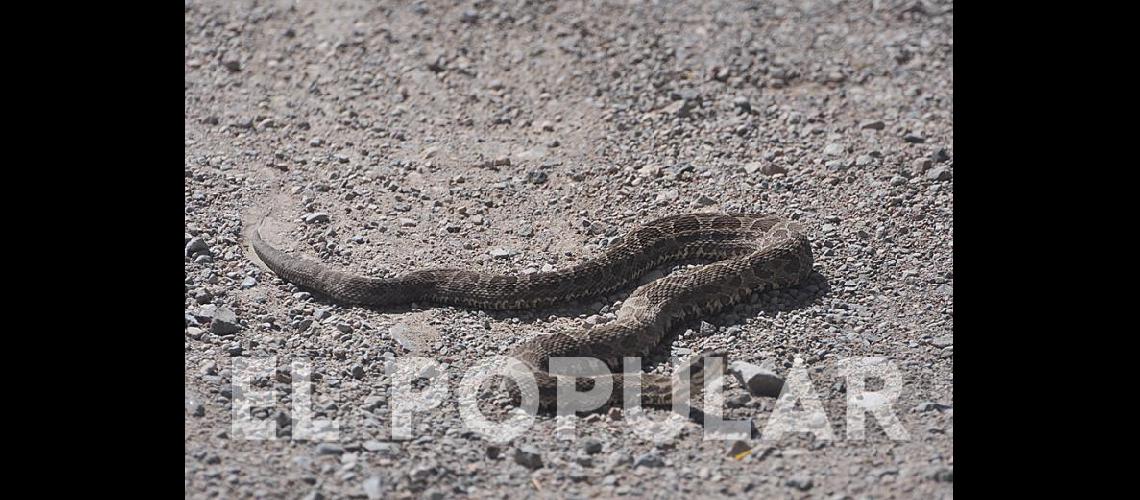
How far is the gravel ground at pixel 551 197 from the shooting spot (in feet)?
26.5

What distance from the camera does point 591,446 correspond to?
325 inches

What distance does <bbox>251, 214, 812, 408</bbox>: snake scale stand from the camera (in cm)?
987

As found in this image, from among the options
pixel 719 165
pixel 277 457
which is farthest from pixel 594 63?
pixel 277 457

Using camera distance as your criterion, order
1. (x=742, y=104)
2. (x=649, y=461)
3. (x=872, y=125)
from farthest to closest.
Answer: (x=742, y=104)
(x=872, y=125)
(x=649, y=461)

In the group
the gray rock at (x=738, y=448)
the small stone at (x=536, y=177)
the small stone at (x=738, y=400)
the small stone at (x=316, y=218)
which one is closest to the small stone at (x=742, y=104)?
the small stone at (x=536, y=177)

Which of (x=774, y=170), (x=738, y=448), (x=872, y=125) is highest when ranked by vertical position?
(x=872, y=125)

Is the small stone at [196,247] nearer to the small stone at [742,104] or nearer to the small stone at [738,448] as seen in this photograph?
the small stone at [738,448]

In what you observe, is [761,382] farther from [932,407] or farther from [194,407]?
[194,407]

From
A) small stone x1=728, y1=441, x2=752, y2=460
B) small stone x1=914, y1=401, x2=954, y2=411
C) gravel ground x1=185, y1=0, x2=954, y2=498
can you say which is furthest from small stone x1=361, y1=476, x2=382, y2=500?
small stone x1=914, y1=401, x2=954, y2=411

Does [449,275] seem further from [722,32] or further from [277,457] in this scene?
[722,32]

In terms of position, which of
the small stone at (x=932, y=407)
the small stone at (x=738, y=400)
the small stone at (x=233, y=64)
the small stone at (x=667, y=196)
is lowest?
the small stone at (x=932, y=407)

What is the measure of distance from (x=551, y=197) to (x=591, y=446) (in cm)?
499

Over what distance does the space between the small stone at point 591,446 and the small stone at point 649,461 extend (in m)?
0.32

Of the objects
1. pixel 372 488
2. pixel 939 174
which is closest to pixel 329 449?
pixel 372 488
